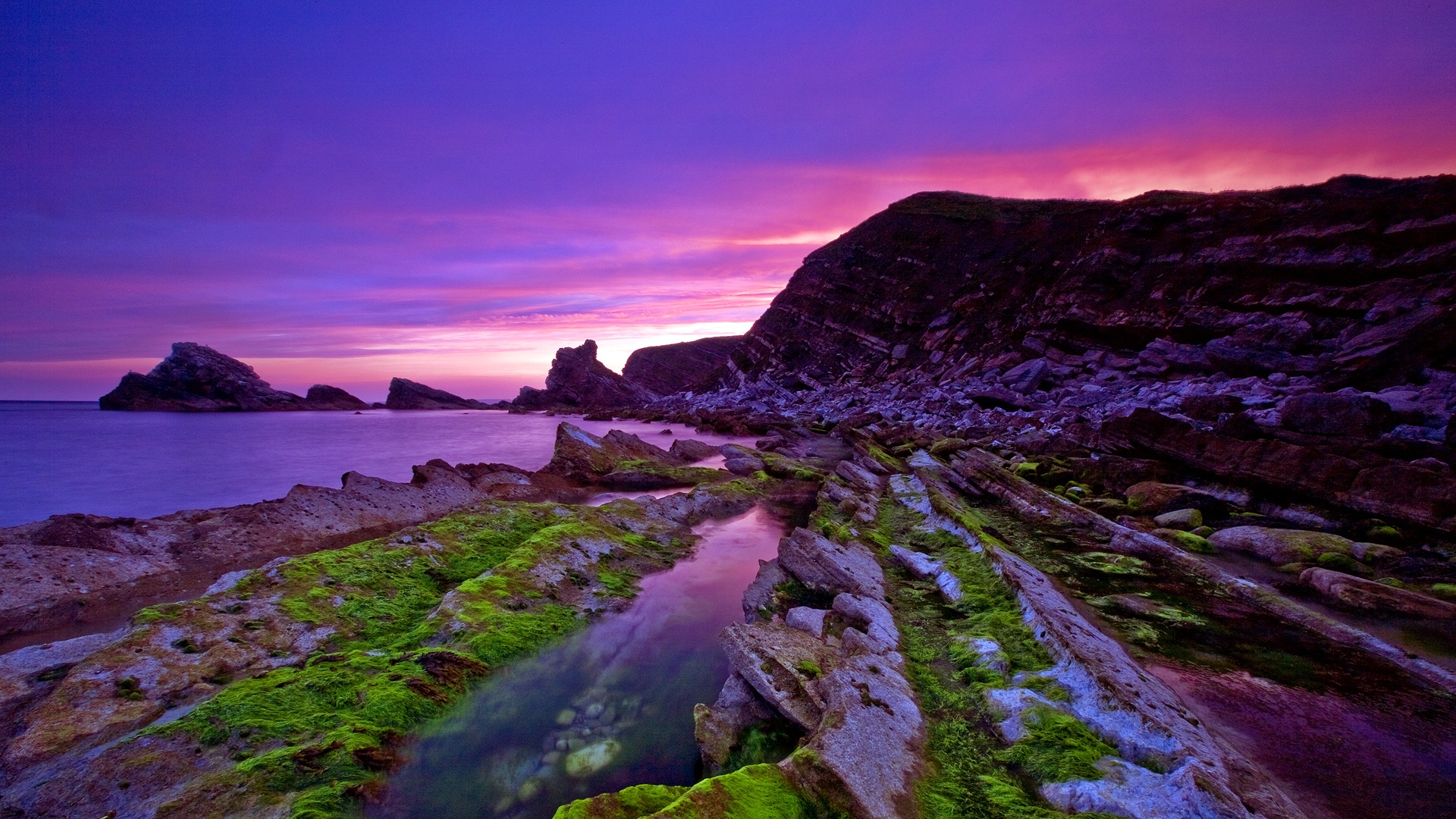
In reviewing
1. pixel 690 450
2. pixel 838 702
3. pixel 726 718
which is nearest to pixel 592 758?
pixel 726 718

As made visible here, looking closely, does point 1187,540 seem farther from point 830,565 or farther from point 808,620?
point 808,620

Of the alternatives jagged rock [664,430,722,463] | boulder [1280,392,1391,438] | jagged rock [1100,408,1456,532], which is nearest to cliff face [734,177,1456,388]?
boulder [1280,392,1391,438]

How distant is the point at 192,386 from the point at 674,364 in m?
77.3

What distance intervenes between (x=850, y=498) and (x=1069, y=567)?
17.3ft

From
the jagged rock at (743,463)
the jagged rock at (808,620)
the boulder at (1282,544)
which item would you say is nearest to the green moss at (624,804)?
the jagged rock at (808,620)

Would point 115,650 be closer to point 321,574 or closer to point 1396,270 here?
point 321,574

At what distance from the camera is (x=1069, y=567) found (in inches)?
401

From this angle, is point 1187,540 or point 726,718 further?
point 1187,540

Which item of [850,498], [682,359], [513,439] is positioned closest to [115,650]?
[850,498]

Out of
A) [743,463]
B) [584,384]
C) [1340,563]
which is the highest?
[584,384]

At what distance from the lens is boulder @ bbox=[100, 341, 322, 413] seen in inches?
3282

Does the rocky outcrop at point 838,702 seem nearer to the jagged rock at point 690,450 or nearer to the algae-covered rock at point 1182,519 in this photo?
the algae-covered rock at point 1182,519

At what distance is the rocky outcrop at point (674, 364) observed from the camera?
358 feet

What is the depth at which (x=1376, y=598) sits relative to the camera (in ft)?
25.5
